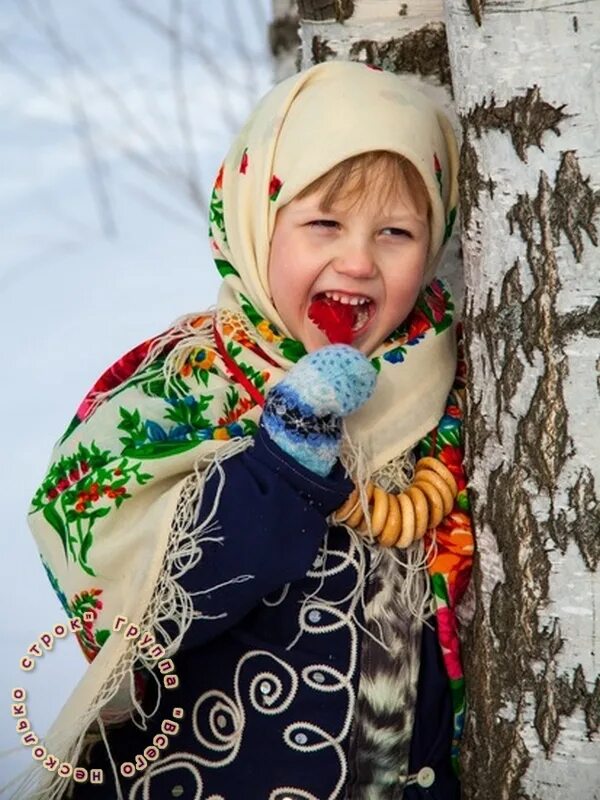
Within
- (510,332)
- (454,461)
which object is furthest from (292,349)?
(510,332)

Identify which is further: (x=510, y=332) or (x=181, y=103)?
(x=181, y=103)

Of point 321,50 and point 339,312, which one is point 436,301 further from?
point 321,50

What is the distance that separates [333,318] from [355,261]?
99mm

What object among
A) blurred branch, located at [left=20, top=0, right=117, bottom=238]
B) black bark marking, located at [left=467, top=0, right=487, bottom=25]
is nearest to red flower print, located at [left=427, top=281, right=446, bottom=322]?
black bark marking, located at [left=467, top=0, right=487, bottom=25]

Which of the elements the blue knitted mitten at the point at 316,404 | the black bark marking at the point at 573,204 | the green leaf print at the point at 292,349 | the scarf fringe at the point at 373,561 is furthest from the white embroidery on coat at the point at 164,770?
the black bark marking at the point at 573,204

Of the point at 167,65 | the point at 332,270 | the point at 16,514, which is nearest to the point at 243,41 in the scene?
the point at 167,65

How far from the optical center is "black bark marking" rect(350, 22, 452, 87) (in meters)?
2.70

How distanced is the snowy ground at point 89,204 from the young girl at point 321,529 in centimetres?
242

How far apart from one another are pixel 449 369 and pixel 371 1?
73cm

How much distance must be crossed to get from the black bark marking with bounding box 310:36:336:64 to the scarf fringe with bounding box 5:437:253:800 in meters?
0.87

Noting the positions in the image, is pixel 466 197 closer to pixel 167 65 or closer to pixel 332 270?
pixel 332 270

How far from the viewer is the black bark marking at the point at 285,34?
16.9 feet

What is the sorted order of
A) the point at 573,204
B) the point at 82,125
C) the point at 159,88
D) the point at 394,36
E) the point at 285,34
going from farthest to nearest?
the point at 159,88 → the point at 82,125 → the point at 285,34 → the point at 394,36 → the point at 573,204

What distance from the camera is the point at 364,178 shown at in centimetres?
233
